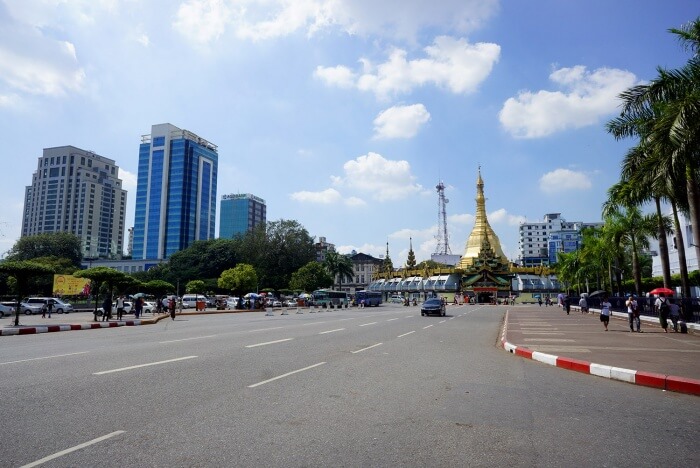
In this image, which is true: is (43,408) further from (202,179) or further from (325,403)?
(202,179)

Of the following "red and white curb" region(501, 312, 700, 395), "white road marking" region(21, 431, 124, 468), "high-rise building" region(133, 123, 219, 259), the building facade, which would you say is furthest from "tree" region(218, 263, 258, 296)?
the building facade

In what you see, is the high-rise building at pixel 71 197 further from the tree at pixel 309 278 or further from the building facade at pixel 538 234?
the building facade at pixel 538 234

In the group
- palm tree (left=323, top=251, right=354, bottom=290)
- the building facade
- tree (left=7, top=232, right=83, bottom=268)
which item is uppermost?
the building facade

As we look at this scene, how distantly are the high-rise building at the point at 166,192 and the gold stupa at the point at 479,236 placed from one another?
81.4 meters

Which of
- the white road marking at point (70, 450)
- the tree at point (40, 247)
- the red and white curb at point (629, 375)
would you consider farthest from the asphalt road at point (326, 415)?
the tree at point (40, 247)

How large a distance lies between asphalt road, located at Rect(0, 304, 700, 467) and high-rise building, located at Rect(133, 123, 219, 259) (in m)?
131

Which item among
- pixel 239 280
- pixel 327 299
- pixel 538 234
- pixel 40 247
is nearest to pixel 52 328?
pixel 239 280

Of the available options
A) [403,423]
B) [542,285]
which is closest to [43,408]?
[403,423]

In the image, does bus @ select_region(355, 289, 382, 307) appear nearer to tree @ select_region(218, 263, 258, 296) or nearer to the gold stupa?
tree @ select_region(218, 263, 258, 296)

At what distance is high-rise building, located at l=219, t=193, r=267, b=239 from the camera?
168125 millimetres

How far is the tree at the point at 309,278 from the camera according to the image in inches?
3255

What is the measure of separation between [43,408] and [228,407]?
246 centimetres

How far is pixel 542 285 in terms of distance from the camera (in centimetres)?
8956

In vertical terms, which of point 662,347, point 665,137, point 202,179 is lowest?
point 662,347
